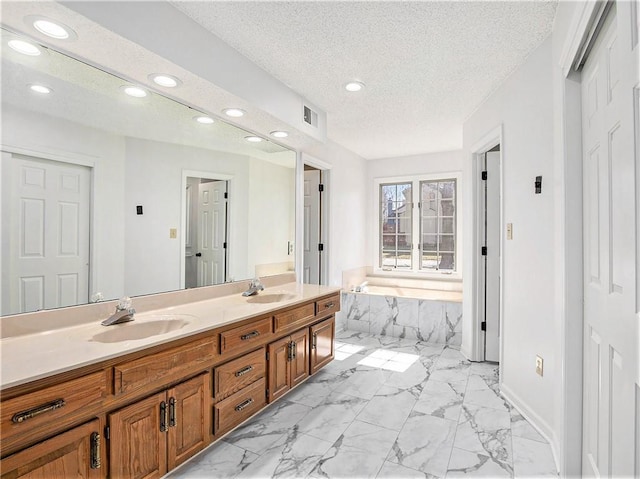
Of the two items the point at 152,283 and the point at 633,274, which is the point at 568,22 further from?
the point at 152,283

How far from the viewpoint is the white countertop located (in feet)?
3.93

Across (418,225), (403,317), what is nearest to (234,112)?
(403,317)

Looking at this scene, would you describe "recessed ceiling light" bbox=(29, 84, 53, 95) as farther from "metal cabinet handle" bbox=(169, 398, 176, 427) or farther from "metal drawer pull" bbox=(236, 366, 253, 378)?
"metal drawer pull" bbox=(236, 366, 253, 378)

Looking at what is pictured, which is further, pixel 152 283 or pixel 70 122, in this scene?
pixel 152 283

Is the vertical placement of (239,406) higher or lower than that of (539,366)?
lower

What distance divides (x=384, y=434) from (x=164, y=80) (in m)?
2.51

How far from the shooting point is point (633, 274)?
0.96m

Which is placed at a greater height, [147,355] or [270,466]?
[147,355]

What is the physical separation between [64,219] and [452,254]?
14.9 ft

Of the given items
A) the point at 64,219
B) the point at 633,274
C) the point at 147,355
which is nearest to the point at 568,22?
the point at 633,274

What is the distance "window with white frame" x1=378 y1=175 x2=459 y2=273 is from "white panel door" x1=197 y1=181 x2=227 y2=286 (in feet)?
10.5

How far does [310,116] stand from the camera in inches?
123

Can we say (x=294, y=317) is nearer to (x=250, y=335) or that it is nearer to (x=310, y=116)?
(x=250, y=335)

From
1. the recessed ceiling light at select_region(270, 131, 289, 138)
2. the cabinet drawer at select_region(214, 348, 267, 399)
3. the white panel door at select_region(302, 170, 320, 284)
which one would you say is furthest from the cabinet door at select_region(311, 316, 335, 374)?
the recessed ceiling light at select_region(270, 131, 289, 138)
